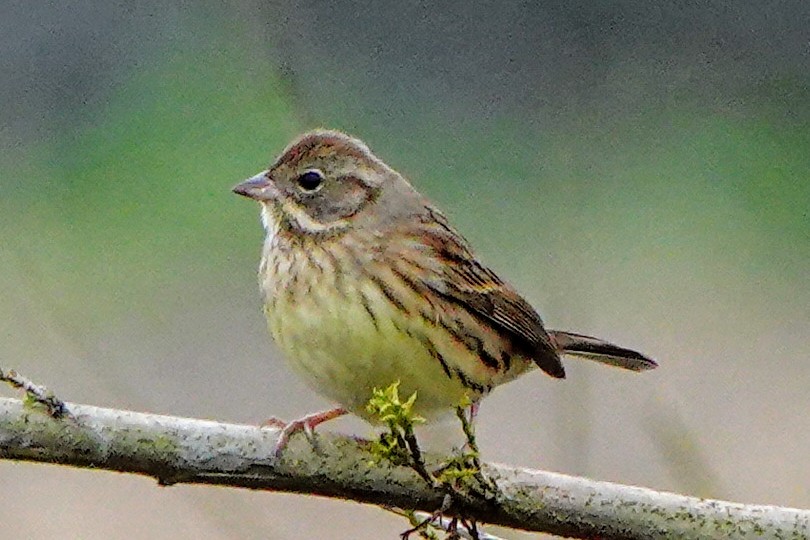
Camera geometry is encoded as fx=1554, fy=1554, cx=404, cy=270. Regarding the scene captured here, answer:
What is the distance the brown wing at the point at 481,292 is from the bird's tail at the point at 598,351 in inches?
7.7

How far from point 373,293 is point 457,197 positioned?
4.28m

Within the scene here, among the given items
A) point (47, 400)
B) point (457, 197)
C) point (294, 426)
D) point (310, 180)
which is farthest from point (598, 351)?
point (457, 197)

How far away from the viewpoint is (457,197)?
7223 millimetres

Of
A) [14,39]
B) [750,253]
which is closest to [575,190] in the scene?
[14,39]

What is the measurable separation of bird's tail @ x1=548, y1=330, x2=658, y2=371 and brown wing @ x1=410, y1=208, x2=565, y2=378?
19 centimetres

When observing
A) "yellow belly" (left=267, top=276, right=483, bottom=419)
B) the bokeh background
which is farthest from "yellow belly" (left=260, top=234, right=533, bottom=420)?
the bokeh background

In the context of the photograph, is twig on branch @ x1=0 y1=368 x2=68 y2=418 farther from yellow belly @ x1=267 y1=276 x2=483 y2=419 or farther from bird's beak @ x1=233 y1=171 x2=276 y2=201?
bird's beak @ x1=233 y1=171 x2=276 y2=201

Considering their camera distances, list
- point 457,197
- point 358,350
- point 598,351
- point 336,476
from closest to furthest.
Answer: point 336,476, point 358,350, point 598,351, point 457,197

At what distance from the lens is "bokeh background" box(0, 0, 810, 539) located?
5.93m

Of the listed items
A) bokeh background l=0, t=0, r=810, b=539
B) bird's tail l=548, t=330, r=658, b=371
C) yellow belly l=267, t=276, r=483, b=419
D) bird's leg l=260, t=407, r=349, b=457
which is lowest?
bird's leg l=260, t=407, r=349, b=457

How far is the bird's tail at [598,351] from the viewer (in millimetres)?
3641

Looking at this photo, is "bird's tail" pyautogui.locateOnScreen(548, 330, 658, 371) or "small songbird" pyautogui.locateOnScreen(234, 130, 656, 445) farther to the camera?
"bird's tail" pyautogui.locateOnScreen(548, 330, 658, 371)

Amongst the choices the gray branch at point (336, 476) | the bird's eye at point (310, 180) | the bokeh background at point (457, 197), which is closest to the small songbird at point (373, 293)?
the bird's eye at point (310, 180)

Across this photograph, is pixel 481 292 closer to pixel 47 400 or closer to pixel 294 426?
pixel 294 426
